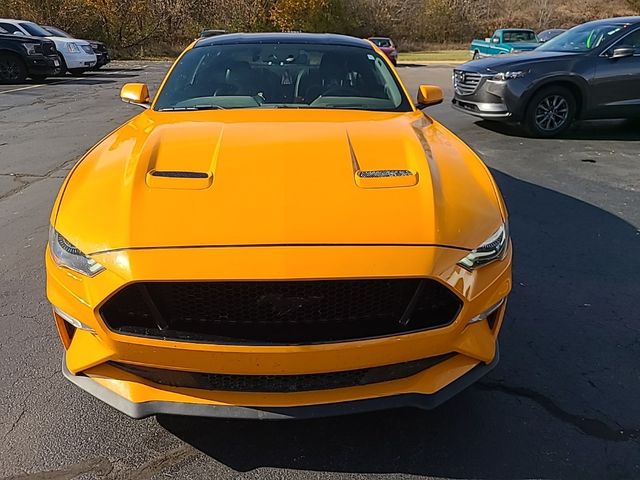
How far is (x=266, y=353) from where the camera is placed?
6.40 feet

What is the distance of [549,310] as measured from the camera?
3.45 metres

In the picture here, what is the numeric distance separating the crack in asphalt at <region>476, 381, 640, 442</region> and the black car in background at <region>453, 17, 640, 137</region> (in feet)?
21.5

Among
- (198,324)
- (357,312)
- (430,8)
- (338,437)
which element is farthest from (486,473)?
(430,8)

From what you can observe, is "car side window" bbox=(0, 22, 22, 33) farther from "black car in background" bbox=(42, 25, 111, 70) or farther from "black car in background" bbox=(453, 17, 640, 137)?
"black car in background" bbox=(453, 17, 640, 137)

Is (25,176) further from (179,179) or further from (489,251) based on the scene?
(489,251)

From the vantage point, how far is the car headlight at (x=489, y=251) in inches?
82.7

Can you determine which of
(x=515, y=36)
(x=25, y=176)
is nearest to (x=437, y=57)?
(x=515, y=36)

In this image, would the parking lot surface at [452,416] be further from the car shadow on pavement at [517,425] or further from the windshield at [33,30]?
the windshield at [33,30]

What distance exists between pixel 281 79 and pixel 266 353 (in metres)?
2.23

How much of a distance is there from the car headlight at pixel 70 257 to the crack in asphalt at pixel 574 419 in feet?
6.04

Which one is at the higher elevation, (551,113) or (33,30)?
(551,113)

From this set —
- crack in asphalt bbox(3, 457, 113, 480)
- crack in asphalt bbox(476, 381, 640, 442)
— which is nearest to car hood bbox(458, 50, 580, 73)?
crack in asphalt bbox(476, 381, 640, 442)

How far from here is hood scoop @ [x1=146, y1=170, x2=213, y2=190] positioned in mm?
2277

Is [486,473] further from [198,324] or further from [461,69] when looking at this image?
[461,69]
